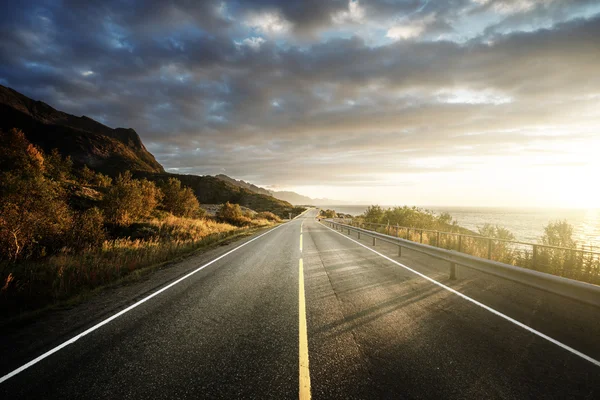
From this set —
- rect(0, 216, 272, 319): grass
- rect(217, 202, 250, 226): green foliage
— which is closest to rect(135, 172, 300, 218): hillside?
rect(217, 202, 250, 226): green foliage

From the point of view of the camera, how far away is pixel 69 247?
12258mm

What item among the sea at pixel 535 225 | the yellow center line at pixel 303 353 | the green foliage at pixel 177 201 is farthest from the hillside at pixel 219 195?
the yellow center line at pixel 303 353

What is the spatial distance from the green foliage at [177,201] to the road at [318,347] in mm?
33063

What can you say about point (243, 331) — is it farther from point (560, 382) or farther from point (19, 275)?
point (19, 275)

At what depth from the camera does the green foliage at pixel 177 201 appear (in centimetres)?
3638

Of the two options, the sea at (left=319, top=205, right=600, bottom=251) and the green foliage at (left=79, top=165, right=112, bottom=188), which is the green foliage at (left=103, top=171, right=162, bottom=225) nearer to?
the green foliage at (left=79, top=165, right=112, bottom=188)

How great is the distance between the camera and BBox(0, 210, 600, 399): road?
113 inches

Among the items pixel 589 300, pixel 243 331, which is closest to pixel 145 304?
pixel 243 331

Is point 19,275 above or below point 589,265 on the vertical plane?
below

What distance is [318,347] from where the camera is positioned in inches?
147

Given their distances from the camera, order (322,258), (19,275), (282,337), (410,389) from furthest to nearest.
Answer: (322,258) → (19,275) → (282,337) → (410,389)

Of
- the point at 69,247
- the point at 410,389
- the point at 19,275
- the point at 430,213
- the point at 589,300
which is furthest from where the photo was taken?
the point at 430,213

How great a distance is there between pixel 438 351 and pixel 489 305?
2.91 meters

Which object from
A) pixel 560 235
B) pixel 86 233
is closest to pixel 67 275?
pixel 86 233
